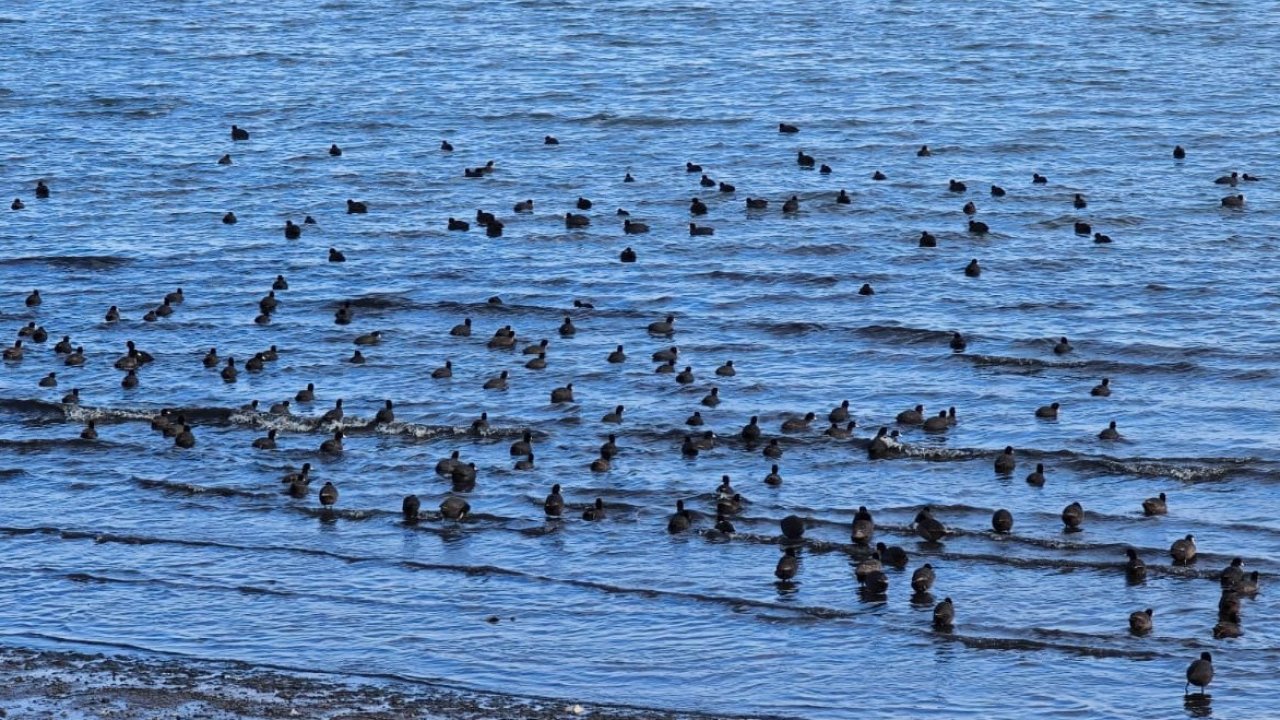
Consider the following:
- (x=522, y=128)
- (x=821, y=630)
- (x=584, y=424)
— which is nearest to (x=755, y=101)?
(x=522, y=128)

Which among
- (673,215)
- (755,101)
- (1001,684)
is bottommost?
(1001,684)

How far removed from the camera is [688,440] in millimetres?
37750

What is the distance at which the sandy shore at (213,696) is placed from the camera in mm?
24859

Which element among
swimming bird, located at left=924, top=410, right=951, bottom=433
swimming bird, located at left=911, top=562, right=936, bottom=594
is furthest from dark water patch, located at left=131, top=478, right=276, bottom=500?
swimming bird, located at left=924, top=410, right=951, bottom=433

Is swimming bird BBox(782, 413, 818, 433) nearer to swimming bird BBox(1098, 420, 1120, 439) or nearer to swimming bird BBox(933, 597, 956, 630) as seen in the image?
swimming bird BBox(1098, 420, 1120, 439)

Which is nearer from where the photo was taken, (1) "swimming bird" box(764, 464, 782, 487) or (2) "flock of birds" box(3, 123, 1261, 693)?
(2) "flock of birds" box(3, 123, 1261, 693)

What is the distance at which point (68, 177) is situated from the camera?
6259 centimetres

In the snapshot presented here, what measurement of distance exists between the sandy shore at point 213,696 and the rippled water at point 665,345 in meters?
0.73

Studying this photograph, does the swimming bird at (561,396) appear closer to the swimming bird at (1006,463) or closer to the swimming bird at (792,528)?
the swimming bird at (792,528)

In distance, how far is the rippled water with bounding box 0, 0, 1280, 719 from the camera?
2912 centimetres

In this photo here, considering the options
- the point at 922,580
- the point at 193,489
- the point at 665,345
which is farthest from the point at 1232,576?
the point at 193,489

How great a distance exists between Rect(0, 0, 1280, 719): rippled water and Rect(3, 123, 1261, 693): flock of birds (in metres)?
0.29

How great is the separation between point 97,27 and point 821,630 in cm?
7039

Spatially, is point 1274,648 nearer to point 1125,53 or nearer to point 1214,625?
point 1214,625
